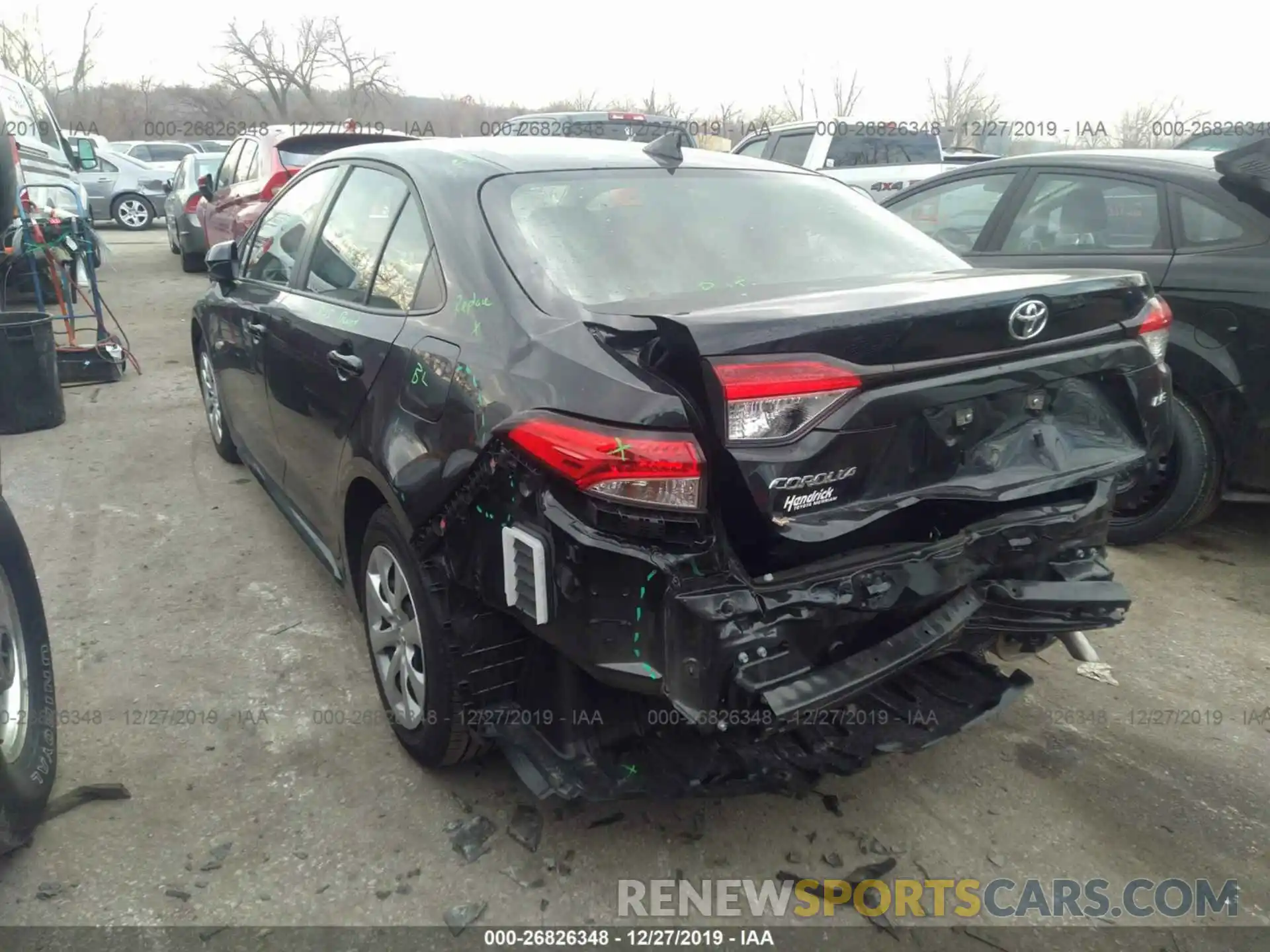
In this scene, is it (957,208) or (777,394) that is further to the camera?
(957,208)

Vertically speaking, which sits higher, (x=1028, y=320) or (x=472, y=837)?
(x=1028, y=320)

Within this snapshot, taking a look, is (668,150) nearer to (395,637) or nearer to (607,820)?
(395,637)

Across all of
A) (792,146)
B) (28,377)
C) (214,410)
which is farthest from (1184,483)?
(792,146)

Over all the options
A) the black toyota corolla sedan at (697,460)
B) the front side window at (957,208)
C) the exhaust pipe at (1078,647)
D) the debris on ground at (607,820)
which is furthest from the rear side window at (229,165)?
the exhaust pipe at (1078,647)

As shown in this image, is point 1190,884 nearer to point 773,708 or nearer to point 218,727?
point 773,708

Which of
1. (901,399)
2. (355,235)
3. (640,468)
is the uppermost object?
(355,235)

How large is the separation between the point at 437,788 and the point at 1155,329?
240 cm

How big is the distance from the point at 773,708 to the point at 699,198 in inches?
63.2

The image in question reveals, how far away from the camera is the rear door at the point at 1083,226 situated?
4164 millimetres

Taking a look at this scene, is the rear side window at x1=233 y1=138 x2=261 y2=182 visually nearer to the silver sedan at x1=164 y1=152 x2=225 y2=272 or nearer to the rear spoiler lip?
the silver sedan at x1=164 y1=152 x2=225 y2=272

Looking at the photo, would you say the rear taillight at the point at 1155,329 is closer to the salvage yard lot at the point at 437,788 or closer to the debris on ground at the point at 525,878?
the salvage yard lot at the point at 437,788

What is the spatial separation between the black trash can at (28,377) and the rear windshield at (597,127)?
22.2 ft

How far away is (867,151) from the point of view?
10.4 meters

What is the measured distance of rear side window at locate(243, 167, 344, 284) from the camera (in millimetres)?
3527
